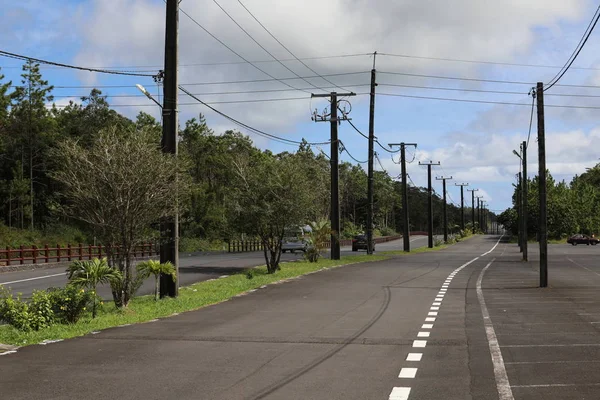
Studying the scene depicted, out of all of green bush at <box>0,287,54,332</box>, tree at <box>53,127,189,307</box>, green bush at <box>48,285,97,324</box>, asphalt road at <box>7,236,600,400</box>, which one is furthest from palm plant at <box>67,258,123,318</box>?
asphalt road at <box>7,236,600,400</box>

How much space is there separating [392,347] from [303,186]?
63.7ft

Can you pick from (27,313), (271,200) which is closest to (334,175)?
(271,200)

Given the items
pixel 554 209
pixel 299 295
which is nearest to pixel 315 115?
pixel 299 295

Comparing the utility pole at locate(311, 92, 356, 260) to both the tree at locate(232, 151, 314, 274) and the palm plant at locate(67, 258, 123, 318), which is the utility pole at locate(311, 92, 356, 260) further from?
the palm plant at locate(67, 258, 123, 318)

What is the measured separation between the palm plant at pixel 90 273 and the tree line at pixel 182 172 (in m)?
1.42

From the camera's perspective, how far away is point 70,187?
15.7m

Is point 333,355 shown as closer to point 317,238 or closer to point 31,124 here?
point 317,238

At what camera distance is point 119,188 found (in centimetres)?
1554

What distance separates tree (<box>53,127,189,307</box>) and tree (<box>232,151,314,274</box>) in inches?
500

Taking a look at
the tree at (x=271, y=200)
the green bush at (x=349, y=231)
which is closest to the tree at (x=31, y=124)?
the tree at (x=271, y=200)

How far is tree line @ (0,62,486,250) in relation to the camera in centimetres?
2069

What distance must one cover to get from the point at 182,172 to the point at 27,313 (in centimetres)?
550

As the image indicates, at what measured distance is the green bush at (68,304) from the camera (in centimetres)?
1361

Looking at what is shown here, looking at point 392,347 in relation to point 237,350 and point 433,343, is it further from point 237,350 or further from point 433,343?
point 237,350
